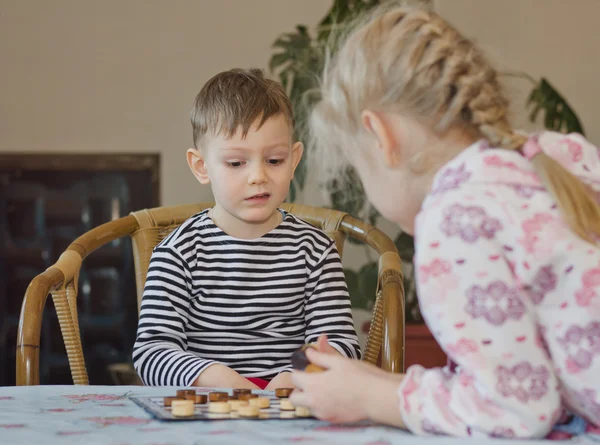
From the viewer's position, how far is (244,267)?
149 cm

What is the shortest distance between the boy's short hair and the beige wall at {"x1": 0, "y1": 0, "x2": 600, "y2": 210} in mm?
2742

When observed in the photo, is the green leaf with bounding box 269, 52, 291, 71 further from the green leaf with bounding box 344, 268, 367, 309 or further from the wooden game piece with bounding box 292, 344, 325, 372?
the wooden game piece with bounding box 292, 344, 325, 372

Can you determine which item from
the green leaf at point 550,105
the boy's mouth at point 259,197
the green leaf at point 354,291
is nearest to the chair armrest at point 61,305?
the boy's mouth at point 259,197

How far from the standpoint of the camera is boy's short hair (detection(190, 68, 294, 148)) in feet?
4.68

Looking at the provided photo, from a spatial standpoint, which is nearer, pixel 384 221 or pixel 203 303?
pixel 203 303

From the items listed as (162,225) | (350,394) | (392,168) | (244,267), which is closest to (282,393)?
(350,394)

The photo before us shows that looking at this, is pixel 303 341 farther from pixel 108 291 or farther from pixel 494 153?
pixel 108 291

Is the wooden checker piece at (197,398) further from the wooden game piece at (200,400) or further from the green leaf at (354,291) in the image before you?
the green leaf at (354,291)

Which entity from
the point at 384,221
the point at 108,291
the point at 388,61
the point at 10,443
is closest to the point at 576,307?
the point at 388,61

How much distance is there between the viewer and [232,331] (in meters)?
1.46

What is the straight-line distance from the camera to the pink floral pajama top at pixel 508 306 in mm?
731

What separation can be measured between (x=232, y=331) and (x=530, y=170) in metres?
0.78

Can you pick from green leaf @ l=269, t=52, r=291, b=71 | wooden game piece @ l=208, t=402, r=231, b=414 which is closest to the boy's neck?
wooden game piece @ l=208, t=402, r=231, b=414

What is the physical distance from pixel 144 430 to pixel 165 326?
2.02 ft
